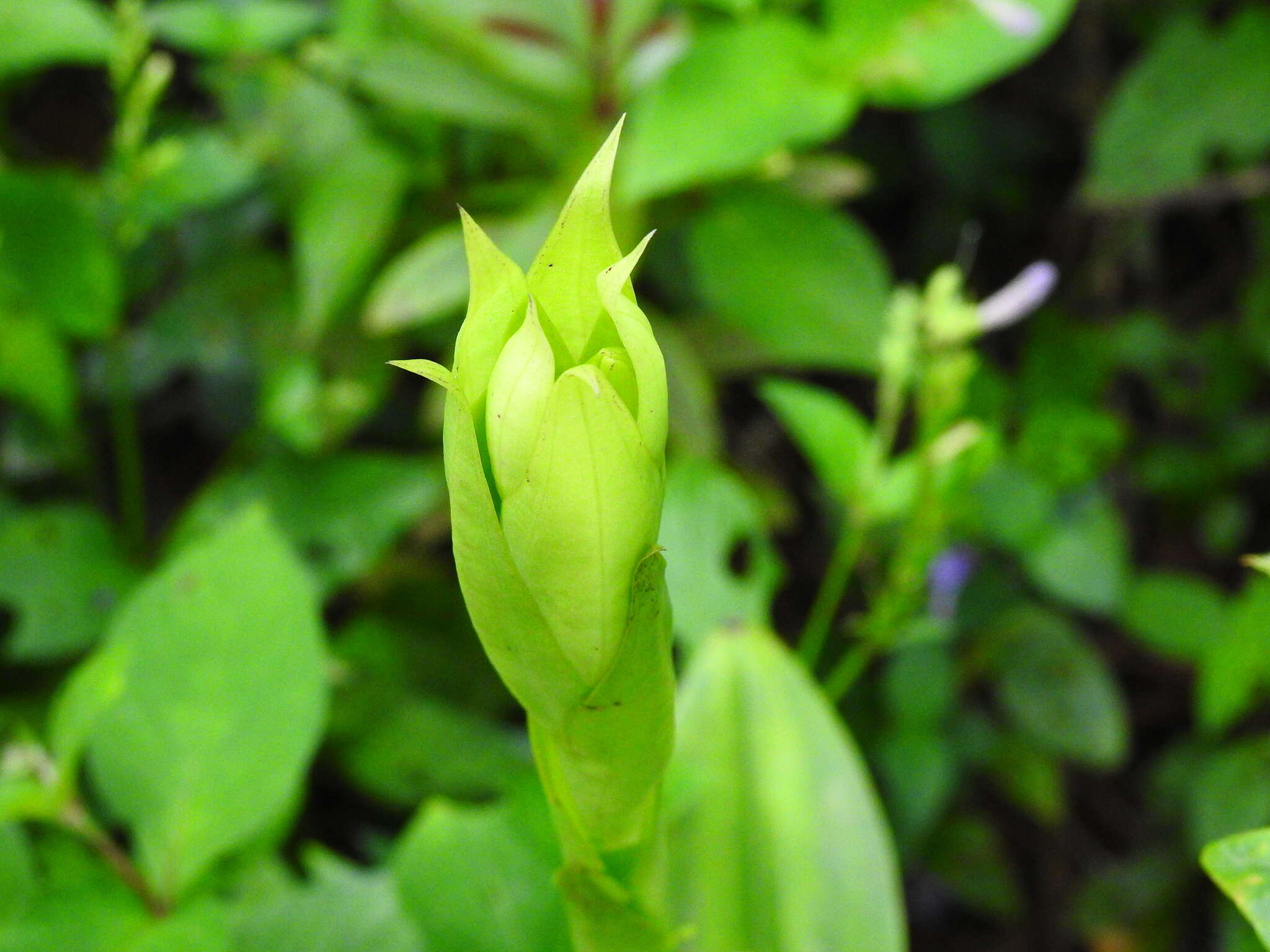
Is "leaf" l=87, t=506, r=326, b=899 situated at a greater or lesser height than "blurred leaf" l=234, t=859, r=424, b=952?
greater

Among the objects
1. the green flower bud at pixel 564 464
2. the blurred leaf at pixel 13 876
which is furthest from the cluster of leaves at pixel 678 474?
the green flower bud at pixel 564 464

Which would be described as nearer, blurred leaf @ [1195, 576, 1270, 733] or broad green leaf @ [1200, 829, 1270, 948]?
broad green leaf @ [1200, 829, 1270, 948]

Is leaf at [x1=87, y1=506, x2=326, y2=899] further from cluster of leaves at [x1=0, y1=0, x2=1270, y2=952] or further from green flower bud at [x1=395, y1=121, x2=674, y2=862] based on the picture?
green flower bud at [x1=395, y1=121, x2=674, y2=862]

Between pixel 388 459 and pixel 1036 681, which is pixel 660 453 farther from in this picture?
pixel 1036 681

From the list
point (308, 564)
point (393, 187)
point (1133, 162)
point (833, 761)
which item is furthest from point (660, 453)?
point (1133, 162)

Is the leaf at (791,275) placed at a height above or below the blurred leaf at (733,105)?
below

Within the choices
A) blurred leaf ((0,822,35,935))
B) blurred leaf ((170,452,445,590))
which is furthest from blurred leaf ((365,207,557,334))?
blurred leaf ((0,822,35,935))

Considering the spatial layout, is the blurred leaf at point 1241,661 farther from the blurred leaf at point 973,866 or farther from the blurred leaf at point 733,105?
the blurred leaf at point 733,105
